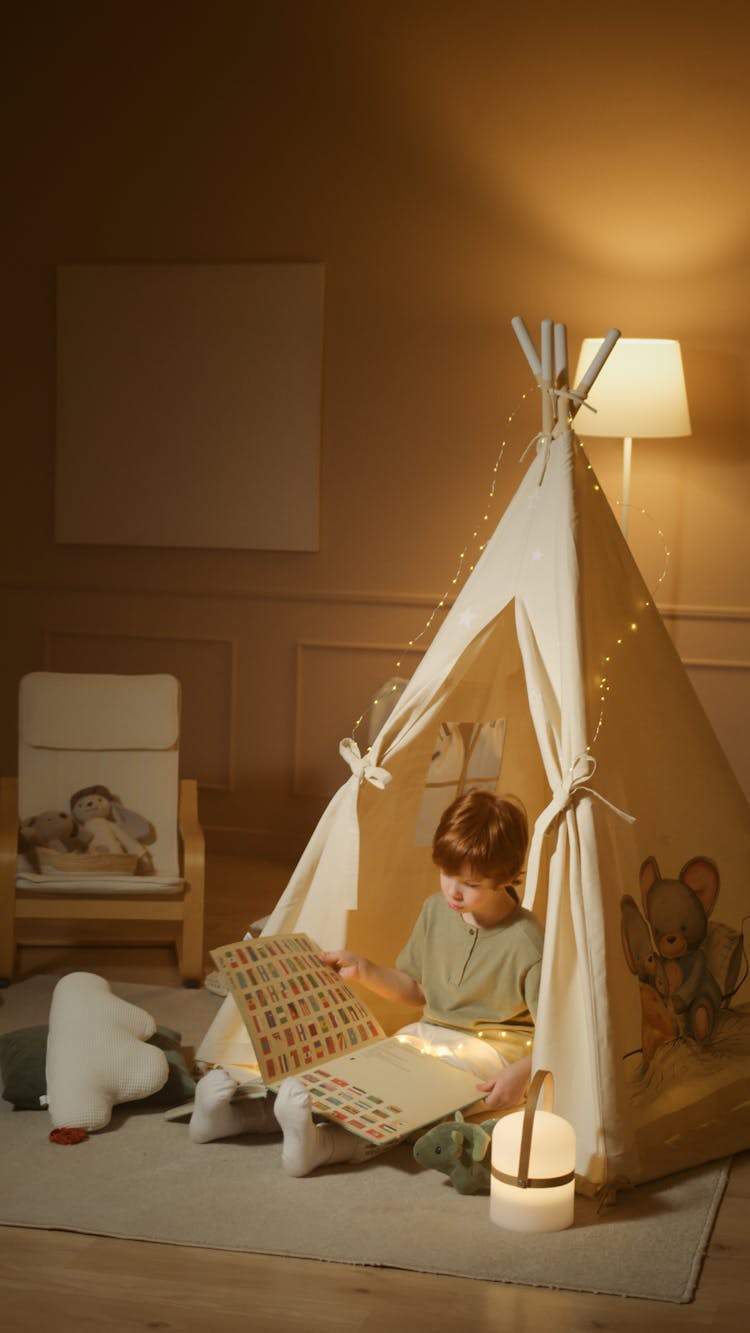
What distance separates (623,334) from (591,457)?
399mm

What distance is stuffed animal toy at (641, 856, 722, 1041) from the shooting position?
2891 millimetres

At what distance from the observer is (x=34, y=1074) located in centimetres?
302

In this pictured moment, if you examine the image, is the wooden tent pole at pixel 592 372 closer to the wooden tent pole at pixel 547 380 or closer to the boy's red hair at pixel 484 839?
the wooden tent pole at pixel 547 380

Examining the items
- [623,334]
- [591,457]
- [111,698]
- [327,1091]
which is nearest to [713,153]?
[623,334]

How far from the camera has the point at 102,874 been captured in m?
3.95

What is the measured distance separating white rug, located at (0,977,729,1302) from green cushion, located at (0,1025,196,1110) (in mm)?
71

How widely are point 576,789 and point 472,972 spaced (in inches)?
17.6

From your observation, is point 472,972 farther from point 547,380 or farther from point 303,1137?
point 547,380

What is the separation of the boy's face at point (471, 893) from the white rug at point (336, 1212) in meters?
0.47

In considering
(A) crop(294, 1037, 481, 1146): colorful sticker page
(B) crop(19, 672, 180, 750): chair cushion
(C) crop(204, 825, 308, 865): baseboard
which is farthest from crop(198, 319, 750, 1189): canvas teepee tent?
(C) crop(204, 825, 308, 865): baseboard

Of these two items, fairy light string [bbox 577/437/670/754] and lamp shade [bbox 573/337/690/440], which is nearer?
fairy light string [bbox 577/437/670/754]

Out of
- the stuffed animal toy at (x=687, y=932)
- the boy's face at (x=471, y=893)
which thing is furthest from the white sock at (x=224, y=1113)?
the stuffed animal toy at (x=687, y=932)

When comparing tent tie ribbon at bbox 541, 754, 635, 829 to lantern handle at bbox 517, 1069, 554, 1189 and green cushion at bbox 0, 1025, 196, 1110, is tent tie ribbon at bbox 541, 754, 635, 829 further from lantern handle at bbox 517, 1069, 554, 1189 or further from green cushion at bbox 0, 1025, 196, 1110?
green cushion at bbox 0, 1025, 196, 1110

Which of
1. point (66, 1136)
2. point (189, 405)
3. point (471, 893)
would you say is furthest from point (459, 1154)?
point (189, 405)
